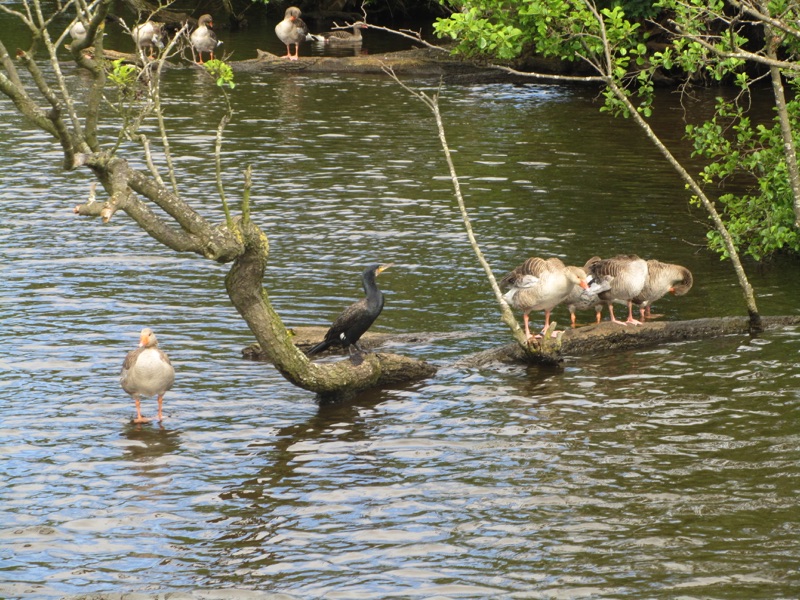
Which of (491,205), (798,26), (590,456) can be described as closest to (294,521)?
(590,456)

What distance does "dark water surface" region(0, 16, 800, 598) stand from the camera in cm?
1055

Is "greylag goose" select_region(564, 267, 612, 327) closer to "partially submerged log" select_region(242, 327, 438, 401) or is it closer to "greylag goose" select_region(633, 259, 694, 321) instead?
"greylag goose" select_region(633, 259, 694, 321)

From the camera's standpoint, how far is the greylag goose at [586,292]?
16.8m

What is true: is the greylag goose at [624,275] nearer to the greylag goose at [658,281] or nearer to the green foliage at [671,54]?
the greylag goose at [658,281]

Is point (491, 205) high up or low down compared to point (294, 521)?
up

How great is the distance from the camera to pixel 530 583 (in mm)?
10141

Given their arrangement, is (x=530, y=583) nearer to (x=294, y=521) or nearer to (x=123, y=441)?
(x=294, y=521)

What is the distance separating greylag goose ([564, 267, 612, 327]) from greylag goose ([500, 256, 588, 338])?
0.58 feet

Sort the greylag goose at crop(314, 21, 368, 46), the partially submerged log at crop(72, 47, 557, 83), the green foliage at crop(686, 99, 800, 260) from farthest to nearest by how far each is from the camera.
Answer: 1. the greylag goose at crop(314, 21, 368, 46)
2. the partially submerged log at crop(72, 47, 557, 83)
3. the green foliage at crop(686, 99, 800, 260)

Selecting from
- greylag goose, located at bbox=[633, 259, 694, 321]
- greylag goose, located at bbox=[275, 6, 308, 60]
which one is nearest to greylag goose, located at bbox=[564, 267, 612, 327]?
greylag goose, located at bbox=[633, 259, 694, 321]

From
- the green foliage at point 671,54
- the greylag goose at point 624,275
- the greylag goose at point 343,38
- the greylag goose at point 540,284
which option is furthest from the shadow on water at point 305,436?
the greylag goose at point 343,38

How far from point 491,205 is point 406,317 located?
308 inches

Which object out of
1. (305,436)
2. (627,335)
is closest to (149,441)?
(305,436)

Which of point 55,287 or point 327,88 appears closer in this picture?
point 55,287
